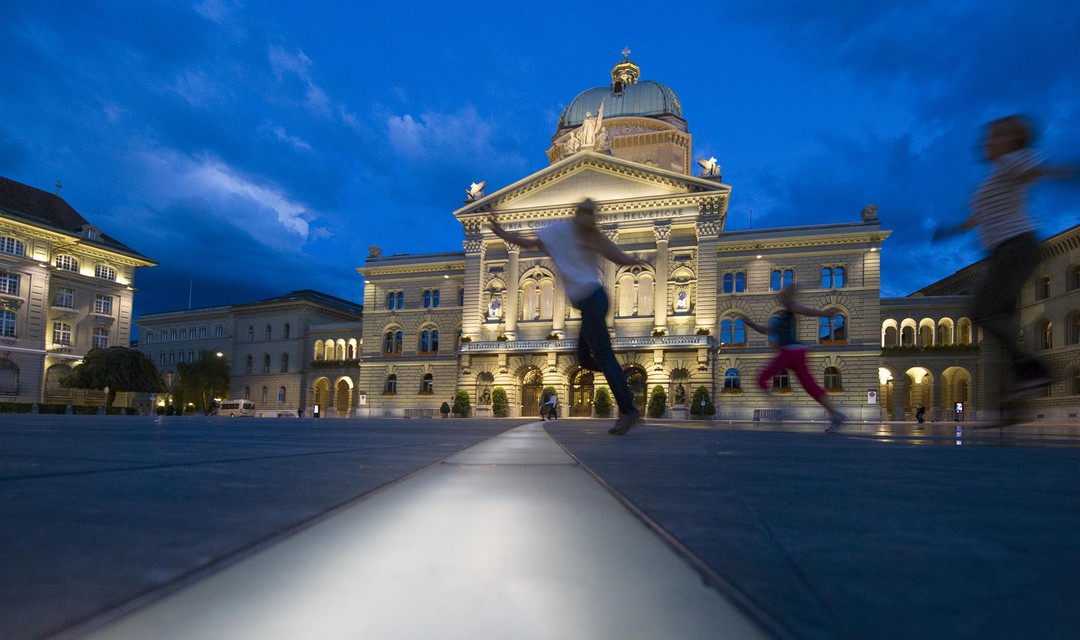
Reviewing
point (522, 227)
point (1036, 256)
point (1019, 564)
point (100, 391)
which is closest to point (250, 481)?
point (1019, 564)

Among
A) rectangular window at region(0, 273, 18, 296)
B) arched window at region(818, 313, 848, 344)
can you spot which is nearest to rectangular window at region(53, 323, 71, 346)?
rectangular window at region(0, 273, 18, 296)

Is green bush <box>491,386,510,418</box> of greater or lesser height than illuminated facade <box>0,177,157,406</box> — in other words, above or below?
below

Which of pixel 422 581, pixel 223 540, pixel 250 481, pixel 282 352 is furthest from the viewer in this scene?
pixel 282 352

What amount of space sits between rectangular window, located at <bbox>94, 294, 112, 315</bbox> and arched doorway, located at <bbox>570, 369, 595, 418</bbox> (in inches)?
1165

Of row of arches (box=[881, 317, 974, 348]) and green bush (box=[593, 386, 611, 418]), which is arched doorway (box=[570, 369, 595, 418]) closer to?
green bush (box=[593, 386, 611, 418])

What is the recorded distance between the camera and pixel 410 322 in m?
41.8

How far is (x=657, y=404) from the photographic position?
3198cm

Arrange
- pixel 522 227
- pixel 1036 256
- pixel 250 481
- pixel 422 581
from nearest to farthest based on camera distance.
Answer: pixel 422 581 → pixel 250 481 → pixel 1036 256 → pixel 522 227

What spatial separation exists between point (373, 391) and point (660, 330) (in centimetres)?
1912

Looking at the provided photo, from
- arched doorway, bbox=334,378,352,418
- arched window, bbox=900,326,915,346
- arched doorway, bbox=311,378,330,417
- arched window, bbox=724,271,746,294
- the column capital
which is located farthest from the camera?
arched doorway, bbox=311,378,330,417

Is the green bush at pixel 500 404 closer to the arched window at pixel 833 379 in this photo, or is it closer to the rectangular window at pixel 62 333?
the arched window at pixel 833 379

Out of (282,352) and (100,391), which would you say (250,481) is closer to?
(100,391)

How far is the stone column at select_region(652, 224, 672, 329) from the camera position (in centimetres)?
3372

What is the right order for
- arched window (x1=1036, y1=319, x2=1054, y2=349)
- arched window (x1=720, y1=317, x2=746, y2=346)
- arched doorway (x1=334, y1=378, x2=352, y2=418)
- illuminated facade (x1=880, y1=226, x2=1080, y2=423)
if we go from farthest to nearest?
1. arched doorway (x1=334, y1=378, x2=352, y2=418)
2. arched window (x1=720, y1=317, x2=746, y2=346)
3. arched window (x1=1036, y1=319, x2=1054, y2=349)
4. illuminated facade (x1=880, y1=226, x2=1080, y2=423)
